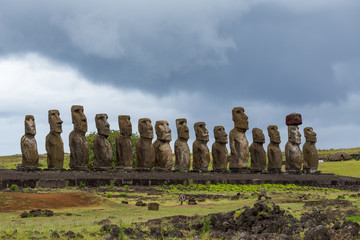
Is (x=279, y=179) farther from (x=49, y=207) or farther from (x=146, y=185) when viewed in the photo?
(x=49, y=207)

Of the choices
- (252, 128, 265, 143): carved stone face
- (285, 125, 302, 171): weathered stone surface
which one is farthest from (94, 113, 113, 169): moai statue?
(285, 125, 302, 171): weathered stone surface

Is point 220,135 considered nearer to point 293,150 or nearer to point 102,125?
point 293,150

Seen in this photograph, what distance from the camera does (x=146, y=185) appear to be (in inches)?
787

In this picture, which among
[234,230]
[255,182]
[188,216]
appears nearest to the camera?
[234,230]

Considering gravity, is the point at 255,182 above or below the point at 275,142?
below

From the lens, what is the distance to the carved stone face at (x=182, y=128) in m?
26.7

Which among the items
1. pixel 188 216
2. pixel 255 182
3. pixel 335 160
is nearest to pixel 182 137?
pixel 255 182

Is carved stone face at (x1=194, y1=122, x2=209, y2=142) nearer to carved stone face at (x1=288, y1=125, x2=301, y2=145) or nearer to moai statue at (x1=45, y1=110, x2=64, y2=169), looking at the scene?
carved stone face at (x1=288, y1=125, x2=301, y2=145)

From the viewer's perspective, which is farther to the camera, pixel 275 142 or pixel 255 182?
pixel 275 142

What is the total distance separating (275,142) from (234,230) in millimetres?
20744

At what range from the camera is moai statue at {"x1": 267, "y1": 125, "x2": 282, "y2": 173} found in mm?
28734

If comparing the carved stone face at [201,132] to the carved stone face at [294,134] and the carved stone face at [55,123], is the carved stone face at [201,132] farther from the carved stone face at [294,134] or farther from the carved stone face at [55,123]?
the carved stone face at [55,123]

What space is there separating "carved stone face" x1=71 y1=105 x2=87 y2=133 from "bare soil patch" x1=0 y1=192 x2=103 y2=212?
32.3 ft

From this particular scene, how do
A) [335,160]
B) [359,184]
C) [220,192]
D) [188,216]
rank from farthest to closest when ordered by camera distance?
[335,160] → [359,184] → [220,192] → [188,216]
